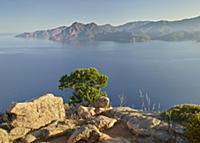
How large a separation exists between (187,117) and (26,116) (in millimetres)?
6870

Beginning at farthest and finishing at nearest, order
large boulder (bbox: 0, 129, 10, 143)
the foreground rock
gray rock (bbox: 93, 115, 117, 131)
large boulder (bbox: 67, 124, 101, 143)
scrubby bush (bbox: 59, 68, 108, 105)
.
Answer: scrubby bush (bbox: 59, 68, 108, 105), gray rock (bbox: 93, 115, 117, 131), large boulder (bbox: 0, 129, 10, 143), the foreground rock, large boulder (bbox: 67, 124, 101, 143)

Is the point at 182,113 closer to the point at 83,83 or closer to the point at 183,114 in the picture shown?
the point at 183,114

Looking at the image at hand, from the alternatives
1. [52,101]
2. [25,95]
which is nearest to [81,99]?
[52,101]

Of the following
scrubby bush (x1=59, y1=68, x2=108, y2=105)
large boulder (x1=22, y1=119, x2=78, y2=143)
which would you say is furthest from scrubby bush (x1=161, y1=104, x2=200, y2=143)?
scrubby bush (x1=59, y1=68, x2=108, y2=105)

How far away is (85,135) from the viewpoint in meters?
9.83

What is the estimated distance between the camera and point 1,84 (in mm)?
74438

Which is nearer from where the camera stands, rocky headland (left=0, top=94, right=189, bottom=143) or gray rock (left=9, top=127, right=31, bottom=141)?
rocky headland (left=0, top=94, right=189, bottom=143)

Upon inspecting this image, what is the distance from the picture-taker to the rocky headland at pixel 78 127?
998 centimetres

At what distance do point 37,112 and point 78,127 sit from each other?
8.87 ft

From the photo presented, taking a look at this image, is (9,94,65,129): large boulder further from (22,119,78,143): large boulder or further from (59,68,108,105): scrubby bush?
(59,68,108,105): scrubby bush

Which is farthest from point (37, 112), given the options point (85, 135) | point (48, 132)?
point (85, 135)

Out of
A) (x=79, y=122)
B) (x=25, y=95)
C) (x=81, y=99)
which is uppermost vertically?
(x=79, y=122)

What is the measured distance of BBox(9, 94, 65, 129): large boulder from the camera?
11844mm

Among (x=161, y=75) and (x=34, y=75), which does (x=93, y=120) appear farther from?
(x=34, y=75)
